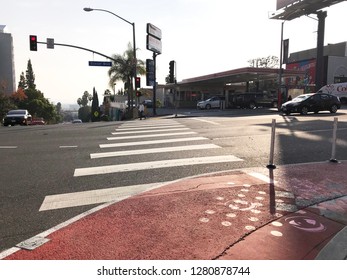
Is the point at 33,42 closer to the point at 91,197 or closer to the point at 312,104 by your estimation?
the point at 312,104

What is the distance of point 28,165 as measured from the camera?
8.49 meters

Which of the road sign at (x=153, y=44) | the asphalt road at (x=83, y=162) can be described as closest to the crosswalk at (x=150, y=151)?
the asphalt road at (x=83, y=162)

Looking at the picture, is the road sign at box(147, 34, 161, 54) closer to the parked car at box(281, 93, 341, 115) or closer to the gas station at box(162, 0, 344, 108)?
the gas station at box(162, 0, 344, 108)

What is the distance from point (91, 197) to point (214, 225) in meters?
2.47

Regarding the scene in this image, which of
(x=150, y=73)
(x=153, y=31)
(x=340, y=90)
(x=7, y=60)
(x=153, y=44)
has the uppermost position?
(x=7, y=60)

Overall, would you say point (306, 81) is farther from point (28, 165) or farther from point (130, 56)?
point (28, 165)

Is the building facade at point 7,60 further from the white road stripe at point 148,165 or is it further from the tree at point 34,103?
the white road stripe at point 148,165

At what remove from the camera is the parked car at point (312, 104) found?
23.9 m

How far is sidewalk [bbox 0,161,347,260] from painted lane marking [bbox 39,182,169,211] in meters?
0.27

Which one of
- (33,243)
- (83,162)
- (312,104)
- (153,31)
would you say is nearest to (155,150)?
(83,162)

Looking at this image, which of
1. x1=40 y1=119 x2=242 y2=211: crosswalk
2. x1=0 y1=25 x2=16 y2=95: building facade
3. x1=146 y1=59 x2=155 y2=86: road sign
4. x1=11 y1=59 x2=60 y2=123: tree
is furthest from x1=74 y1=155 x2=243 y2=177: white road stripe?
x1=0 y1=25 x2=16 y2=95: building facade

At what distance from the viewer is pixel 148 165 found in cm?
818

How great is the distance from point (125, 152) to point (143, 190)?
159 inches

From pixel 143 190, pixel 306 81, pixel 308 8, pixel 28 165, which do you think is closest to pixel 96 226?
pixel 143 190
